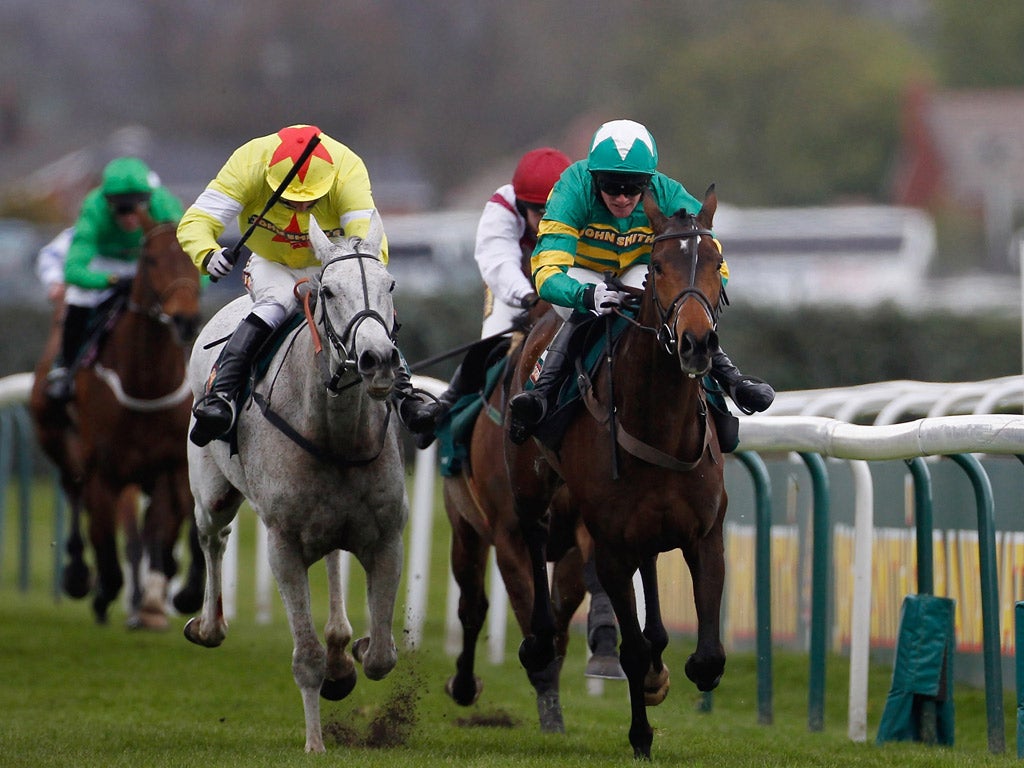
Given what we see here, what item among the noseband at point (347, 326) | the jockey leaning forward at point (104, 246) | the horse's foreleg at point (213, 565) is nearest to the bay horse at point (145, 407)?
the jockey leaning forward at point (104, 246)

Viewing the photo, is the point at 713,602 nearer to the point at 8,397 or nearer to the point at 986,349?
the point at 8,397

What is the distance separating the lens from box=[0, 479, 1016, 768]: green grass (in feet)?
20.4

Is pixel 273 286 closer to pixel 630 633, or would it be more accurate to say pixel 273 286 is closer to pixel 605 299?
pixel 605 299

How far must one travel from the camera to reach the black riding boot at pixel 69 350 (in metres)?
10.6

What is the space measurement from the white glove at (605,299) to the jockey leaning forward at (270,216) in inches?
39.3

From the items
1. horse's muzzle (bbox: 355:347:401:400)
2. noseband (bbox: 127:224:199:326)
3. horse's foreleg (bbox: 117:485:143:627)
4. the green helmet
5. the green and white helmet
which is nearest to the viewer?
horse's muzzle (bbox: 355:347:401:400)

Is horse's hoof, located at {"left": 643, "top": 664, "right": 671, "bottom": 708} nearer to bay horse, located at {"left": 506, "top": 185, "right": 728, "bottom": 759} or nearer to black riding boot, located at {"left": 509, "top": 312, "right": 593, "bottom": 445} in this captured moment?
bay horse, located at {"left": 506, "top": 185, "right": 728, "bottom": 759}

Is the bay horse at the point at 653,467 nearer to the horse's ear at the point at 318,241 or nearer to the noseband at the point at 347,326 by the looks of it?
the noseband at the point at 347,326

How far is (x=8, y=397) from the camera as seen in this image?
12492mm

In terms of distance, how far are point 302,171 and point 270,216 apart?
0.86 feet

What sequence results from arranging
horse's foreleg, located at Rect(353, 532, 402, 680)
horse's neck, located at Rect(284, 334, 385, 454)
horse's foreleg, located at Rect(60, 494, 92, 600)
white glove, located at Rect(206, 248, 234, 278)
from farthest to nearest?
horse's foreleg, located at Rect(60, 494, 92, 600), white glove, located at Rect(206, 248, 234, 278), horse's foreleg, located at Rect(353, 532, 402, 680), horse's neck, located at Rect(284, 334, 385, 454)

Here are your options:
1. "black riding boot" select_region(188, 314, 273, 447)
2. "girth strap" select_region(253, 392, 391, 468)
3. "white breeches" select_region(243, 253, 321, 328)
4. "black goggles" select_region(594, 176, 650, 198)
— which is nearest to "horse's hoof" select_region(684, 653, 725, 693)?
"girth strap" select_region(253, 392, 391, 468)

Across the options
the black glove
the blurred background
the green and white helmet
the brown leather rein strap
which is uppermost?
the blurred background

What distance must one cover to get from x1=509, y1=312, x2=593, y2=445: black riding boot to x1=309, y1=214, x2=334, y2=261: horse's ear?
83cm
